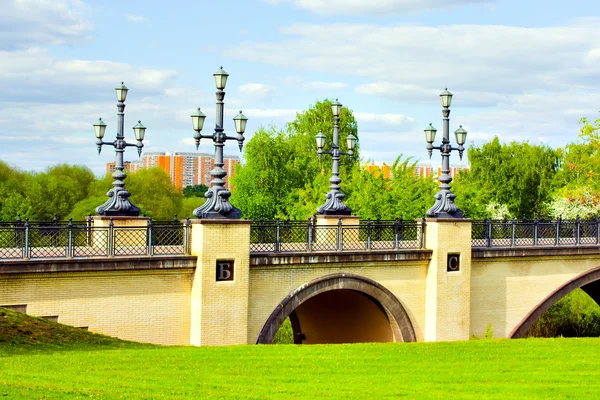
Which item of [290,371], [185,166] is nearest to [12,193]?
[290,371]

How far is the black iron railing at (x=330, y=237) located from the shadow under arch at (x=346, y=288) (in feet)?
2.82

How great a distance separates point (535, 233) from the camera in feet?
88.4

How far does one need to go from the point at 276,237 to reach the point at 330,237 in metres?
3.49

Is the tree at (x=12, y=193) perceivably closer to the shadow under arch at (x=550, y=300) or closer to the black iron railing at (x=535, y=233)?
the black iron railing at (x=535, y=233)

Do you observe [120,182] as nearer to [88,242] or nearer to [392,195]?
[88,242]

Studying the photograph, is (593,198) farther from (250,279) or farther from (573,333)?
(250,279)

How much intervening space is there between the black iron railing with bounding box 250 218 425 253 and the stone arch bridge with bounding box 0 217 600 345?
0.06 metres

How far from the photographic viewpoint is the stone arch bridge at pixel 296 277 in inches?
728

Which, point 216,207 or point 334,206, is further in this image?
point 334,206

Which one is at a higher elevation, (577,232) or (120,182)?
(120,182)

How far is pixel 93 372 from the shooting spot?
46.1 feet

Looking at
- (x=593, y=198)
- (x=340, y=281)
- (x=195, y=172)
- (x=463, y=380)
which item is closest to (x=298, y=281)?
(x=340, y=281)

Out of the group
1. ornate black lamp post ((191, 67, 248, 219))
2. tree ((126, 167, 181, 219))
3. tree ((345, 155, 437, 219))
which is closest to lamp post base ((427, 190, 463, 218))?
ornate black lamp post ((191, 67, 248, 219))

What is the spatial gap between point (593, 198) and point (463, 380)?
3441 centimetres
